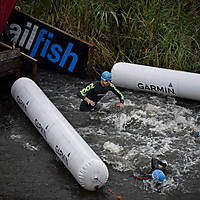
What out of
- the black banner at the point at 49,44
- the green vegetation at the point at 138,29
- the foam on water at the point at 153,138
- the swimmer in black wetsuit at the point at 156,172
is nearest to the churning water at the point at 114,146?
the foam on water at the point at 153,138

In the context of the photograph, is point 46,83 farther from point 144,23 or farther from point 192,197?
point 192,197

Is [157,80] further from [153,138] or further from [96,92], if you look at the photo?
[153,138]

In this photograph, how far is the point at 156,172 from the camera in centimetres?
618

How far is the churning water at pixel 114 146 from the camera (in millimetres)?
6211

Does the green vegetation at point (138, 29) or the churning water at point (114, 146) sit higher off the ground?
the green vegetation at point (138, 29)

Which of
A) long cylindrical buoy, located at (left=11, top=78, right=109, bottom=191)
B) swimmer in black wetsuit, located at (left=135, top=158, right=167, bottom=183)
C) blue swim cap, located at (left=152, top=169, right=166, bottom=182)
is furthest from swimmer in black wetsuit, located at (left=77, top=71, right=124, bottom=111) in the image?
blue swim cap, located at (left=152, top=169, right=166, bottom=182)

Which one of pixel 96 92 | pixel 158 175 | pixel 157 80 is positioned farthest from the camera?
pixel 157 80

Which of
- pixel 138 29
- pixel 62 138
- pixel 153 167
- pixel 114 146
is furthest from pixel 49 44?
pixel 153 167

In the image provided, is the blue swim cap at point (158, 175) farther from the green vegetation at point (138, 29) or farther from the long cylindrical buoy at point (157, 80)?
the green vegetation at point (138, 29)

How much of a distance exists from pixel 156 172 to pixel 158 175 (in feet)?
0.20

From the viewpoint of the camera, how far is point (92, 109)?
8.77 metres

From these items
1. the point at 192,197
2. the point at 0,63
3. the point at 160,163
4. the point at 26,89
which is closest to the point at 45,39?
the point at 0,63

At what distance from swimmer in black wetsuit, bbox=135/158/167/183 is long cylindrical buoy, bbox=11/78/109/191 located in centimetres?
79

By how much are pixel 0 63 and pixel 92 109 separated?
2359 mm
